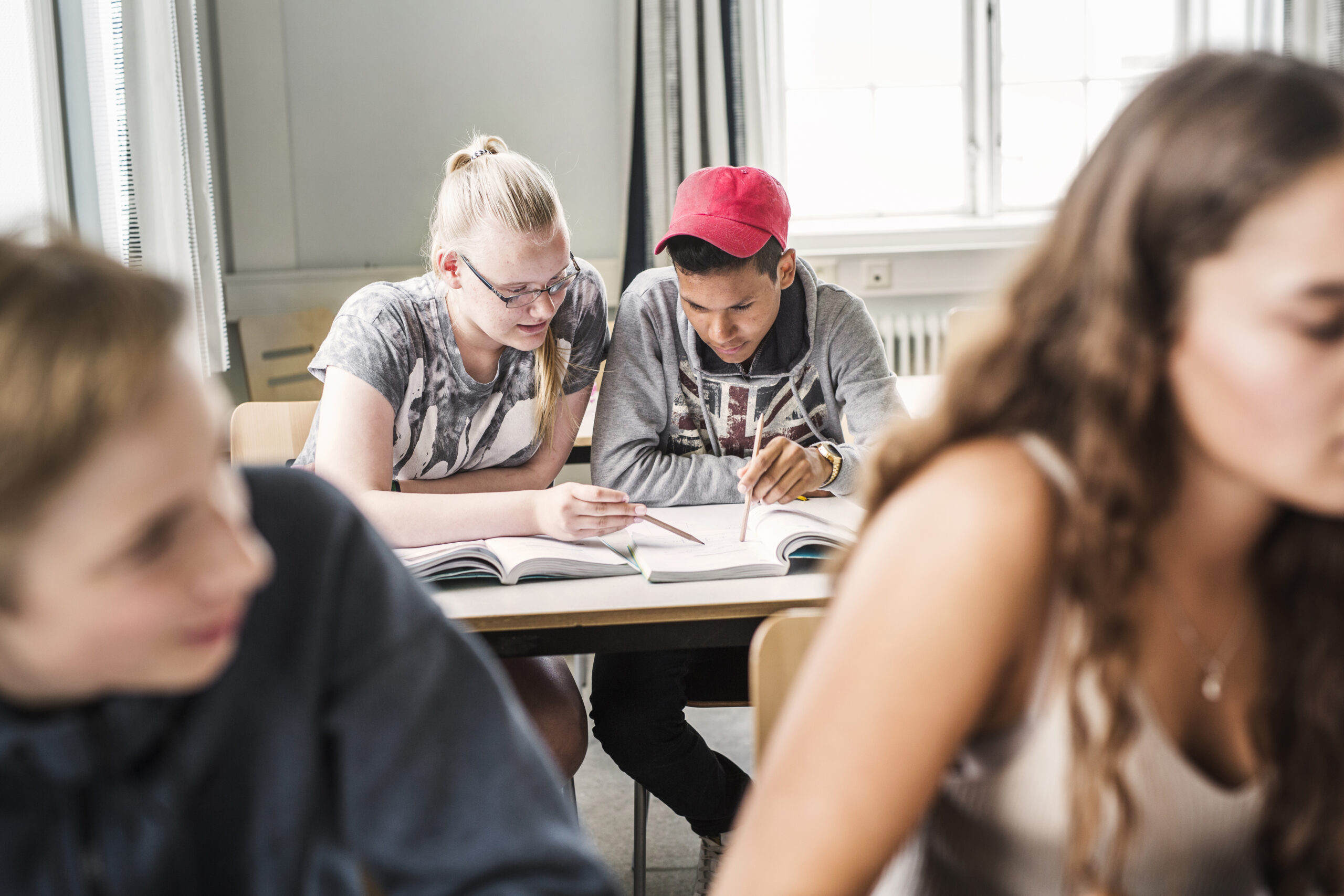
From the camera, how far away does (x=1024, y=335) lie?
2.33ft

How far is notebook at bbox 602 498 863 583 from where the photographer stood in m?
1.40

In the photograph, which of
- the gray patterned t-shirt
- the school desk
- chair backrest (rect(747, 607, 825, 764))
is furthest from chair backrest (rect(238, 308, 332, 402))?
chair backrest (rect(747, 607, 825, 764))

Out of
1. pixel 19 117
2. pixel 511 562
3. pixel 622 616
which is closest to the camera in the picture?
pixel 622 616

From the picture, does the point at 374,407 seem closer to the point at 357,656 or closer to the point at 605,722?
the point at 605,722

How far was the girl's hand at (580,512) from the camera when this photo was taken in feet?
4.87

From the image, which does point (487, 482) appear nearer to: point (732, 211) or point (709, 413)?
point (709, 413)

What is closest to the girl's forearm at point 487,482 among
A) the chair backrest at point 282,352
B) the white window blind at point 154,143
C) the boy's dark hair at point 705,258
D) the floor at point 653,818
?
the boy's dark hair at point 705,258

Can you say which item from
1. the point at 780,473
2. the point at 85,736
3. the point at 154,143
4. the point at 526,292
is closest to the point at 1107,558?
the point at 85,736

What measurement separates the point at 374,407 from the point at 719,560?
0.58m

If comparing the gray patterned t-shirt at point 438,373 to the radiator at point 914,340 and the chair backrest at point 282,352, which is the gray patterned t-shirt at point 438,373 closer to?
the chair backrest at point 282,352

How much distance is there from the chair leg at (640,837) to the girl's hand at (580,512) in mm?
461

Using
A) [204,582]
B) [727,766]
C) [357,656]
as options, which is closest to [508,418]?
[727,766]

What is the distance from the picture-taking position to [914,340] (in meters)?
4.09

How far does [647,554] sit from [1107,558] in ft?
2.81
